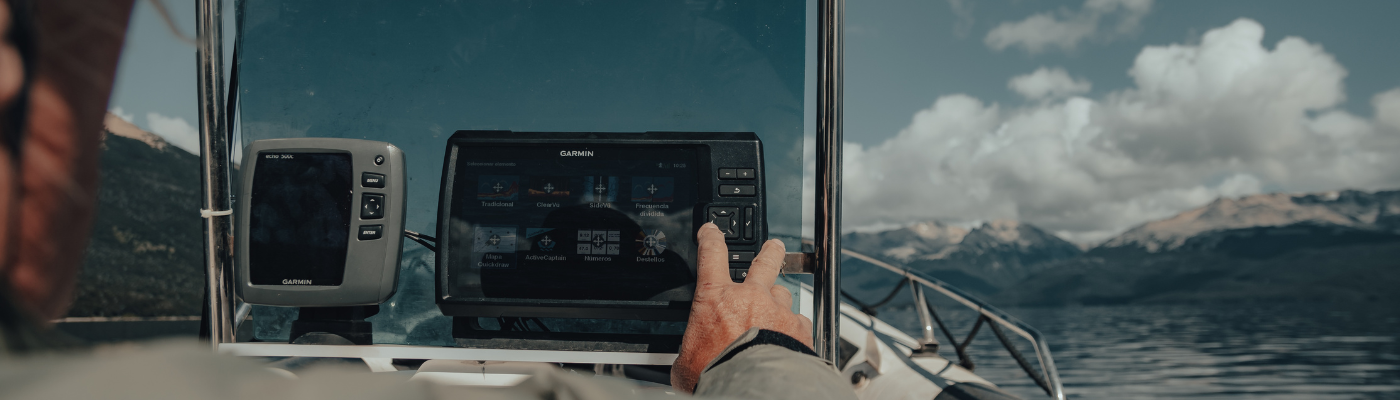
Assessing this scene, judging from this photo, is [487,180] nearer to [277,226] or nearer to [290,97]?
[277,226]

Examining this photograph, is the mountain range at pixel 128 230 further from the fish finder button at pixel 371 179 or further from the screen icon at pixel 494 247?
the screen icon at pixel 494 247

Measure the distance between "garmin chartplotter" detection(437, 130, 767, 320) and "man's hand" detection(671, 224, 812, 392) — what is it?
103mm

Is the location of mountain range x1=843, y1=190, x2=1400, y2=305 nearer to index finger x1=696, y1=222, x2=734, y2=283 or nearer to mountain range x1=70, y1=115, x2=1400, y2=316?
mountain range x1=70, y1=115, x2=1400, y2=316

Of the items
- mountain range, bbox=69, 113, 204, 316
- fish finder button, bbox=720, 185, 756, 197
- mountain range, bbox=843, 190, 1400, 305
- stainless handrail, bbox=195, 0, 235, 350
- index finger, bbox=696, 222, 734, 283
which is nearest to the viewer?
mountain range, bbox=69, 113, 204, 316

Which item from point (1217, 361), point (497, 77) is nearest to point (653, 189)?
point (497, 77)

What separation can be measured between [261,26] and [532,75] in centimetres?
55

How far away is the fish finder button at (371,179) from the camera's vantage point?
0.92m

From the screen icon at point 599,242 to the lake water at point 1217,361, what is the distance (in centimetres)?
1547

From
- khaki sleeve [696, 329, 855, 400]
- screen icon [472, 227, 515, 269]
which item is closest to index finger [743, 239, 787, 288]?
khaki sleeve [696, 329, 855, 400]

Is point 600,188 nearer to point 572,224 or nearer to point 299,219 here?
point 572,224

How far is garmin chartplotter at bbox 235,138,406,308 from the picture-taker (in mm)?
930

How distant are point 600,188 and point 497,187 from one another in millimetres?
168

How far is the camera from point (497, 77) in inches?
43.4

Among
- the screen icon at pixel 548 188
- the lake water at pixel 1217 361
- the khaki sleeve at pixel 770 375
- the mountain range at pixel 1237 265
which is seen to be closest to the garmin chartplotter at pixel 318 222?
the screen icon at pixel 548 188
